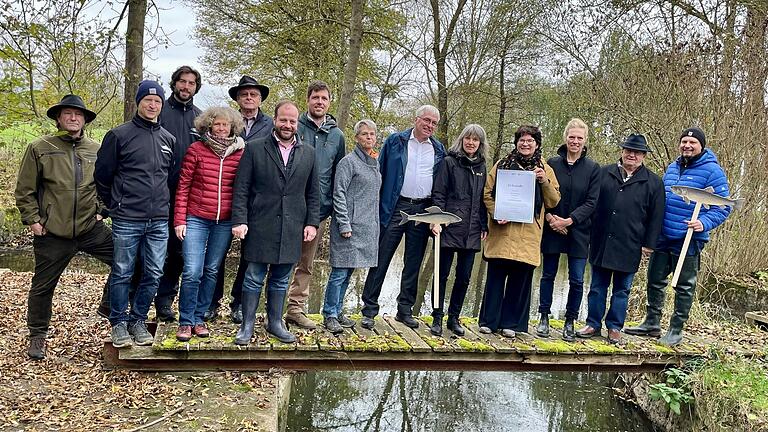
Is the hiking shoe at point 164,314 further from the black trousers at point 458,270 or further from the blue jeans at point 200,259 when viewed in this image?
the black trousers at point 458,270

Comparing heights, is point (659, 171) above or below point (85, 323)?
above

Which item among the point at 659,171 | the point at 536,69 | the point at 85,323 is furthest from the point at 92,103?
the point at 536,69

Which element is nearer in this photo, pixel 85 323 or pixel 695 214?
pixel 695 214

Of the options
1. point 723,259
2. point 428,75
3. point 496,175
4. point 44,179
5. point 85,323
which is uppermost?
point 428,75

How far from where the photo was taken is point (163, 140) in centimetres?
452

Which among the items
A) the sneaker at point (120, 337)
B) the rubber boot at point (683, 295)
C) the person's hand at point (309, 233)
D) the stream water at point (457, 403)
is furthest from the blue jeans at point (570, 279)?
the sneaker at point (120, 337)

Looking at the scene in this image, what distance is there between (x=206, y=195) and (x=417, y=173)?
1.78 m

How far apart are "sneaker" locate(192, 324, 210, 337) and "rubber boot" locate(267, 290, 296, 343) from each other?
506 mm

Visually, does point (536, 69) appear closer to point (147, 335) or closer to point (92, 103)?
point (92, 103)

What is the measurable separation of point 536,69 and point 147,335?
15796 millimetres

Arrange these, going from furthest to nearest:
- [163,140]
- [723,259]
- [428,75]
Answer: [428,75]
[723,259]
[163,140]

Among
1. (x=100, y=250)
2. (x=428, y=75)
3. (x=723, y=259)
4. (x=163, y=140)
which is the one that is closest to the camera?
(x=163, y=140)

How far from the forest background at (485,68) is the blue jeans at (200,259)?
7.84 ft

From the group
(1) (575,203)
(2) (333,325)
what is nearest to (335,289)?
(2) (333,325)
